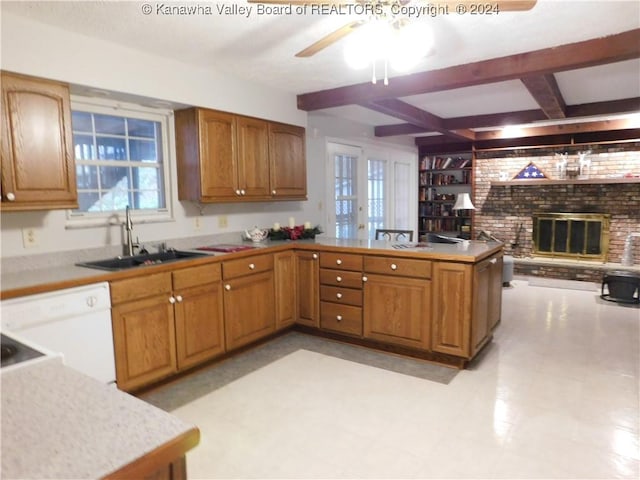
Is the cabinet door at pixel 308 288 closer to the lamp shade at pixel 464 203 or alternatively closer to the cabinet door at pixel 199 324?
the cabinet door at pixel 199 324

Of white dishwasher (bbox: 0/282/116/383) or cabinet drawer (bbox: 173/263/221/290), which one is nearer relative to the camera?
white dishwasher (bbox: 0/282/116/383)

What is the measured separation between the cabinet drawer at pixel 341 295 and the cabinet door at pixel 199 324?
0.99m

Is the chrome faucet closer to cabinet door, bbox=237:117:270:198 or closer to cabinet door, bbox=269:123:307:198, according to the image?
cabinet door, bbox=237:117:270:198

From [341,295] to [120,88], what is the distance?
2.36 metres

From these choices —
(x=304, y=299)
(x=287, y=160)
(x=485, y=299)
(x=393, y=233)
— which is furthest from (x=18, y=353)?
(x=393, y=233)

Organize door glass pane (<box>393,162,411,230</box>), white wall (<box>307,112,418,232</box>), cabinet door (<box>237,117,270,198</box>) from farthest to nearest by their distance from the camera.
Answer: door glass pane (<box>393,162,411,230</box>)
white wall (<box>307,112,418,232</box>)
cabinet door (<box>237,117,270,198</box>)

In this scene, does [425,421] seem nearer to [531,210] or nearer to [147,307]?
[147,307]

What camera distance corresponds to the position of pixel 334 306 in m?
3.79

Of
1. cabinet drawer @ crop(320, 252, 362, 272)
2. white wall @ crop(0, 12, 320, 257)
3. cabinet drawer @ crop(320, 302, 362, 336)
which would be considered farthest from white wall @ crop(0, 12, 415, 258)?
cabinet drawer @ crop(320, 302, 362, 336)

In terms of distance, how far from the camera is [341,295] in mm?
3738

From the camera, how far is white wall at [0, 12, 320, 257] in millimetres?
2500

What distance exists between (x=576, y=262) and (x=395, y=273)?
14.5 ft

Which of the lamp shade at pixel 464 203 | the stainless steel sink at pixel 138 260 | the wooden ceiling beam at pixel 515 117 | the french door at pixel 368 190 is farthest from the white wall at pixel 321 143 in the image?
the lamp shade at pixel 464 203

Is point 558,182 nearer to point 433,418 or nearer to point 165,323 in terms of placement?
point 433,418
